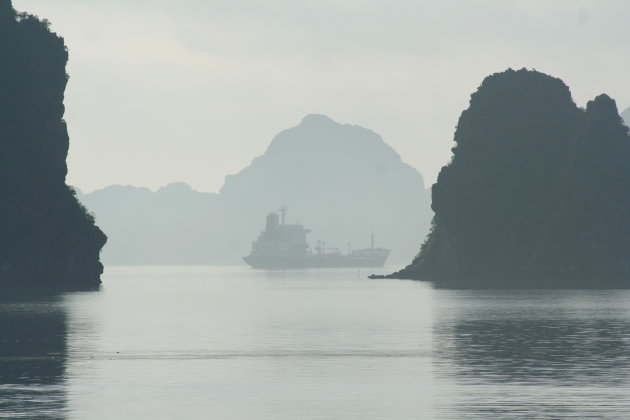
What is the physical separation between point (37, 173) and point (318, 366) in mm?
128015

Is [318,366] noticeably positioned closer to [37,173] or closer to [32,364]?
[32,364]

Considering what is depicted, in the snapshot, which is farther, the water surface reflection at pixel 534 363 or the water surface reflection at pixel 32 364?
the water surface reflection at pixel 32 364

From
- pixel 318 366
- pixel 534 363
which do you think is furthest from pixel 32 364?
pixel 534 363

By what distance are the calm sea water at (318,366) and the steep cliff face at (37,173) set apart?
68.8 metres

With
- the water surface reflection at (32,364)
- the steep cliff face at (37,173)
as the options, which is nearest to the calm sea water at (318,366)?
the water surface reflection at (32,364)

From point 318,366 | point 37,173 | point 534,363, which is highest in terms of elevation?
point 37,173

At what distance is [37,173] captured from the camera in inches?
6663

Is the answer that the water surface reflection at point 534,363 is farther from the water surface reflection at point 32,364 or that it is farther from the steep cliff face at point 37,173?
the steep cliff face at point 37,173

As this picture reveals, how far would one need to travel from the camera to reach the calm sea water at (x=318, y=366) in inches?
1353

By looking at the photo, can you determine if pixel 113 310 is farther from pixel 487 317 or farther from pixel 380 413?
pixel 380 413

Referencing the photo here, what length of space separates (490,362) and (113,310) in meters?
64.7

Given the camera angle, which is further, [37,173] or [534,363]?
[37,173]

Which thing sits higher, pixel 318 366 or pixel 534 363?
pixel 534 363

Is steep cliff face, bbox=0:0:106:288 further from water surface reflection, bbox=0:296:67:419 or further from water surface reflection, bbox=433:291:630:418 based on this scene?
water surface reflection, bbox=433:291:630:418
